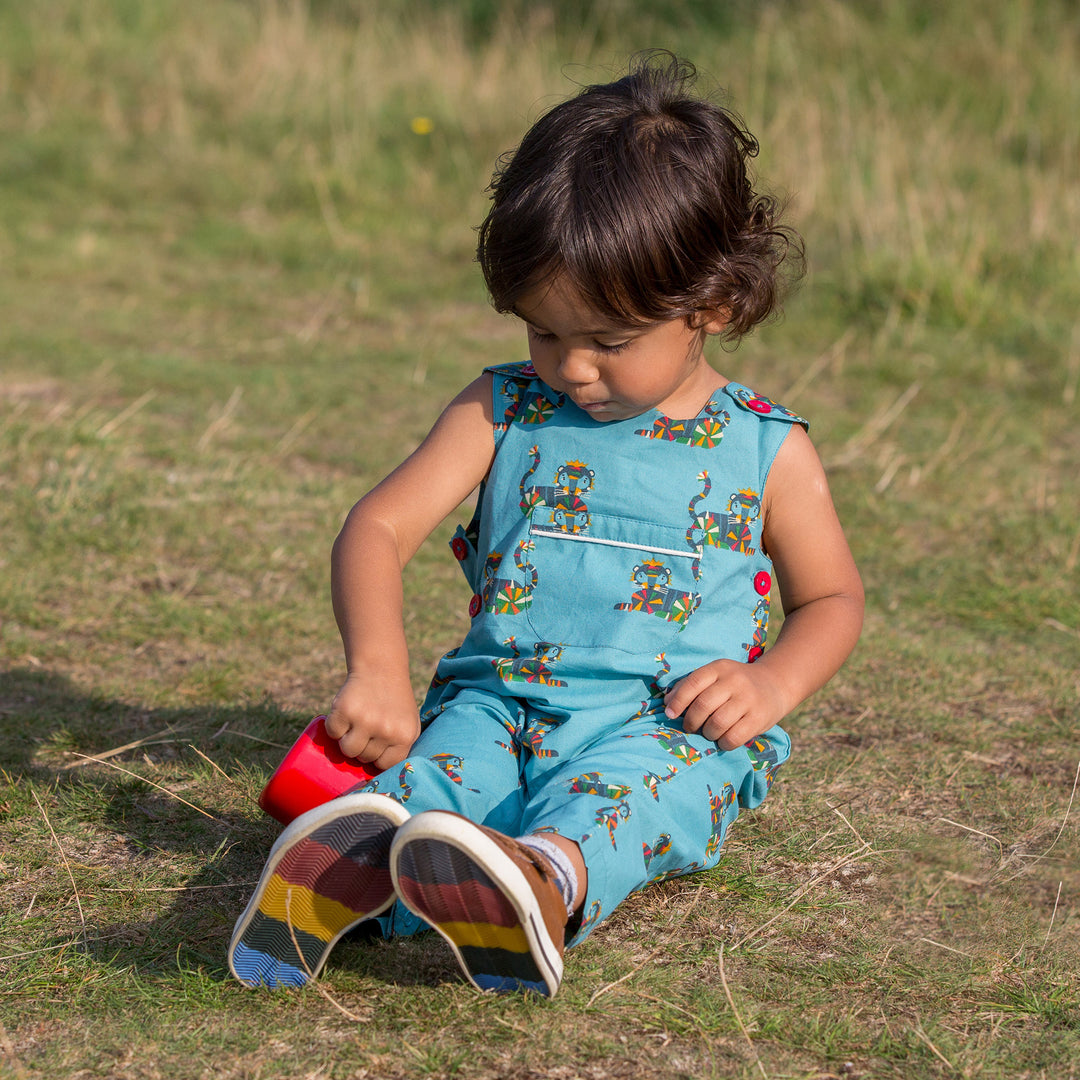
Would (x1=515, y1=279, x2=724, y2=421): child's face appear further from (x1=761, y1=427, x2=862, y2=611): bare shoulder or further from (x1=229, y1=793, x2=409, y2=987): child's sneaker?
(x1=229, y1=793, x2=409, y2=987): child's sneaker

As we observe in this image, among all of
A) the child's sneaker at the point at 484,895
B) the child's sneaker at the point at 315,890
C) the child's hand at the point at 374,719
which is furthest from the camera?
the child's hand at the point at 374,719

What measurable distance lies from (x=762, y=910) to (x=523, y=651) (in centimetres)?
54

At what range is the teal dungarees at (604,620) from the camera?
6.34 feet

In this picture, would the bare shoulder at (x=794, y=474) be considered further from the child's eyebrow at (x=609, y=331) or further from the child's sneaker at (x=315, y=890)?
the child's sneaker at (x=315, y=890)

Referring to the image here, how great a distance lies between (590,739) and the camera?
202 centimetres

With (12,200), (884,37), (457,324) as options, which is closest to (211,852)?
(457,324)

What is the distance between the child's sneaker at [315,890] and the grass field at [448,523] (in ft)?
0.19

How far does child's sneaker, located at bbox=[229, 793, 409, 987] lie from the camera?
1.68 m

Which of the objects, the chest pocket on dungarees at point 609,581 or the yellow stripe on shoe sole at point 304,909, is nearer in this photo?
the yellow stripe on shoe sole at point 304,909

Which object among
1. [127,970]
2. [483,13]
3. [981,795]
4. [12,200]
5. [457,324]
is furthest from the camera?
[483,13]

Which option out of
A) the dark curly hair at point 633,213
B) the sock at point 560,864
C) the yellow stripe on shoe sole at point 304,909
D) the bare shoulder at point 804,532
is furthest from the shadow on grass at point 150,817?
the dark curly hair at point 633,213

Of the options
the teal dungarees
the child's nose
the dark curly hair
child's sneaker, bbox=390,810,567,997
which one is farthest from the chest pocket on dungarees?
child's sneaker, bbox=390,810,567,997

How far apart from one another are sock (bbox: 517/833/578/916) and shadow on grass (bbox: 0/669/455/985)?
9.6 inches

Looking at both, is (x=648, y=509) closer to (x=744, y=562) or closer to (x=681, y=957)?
(x=744, y=562)
